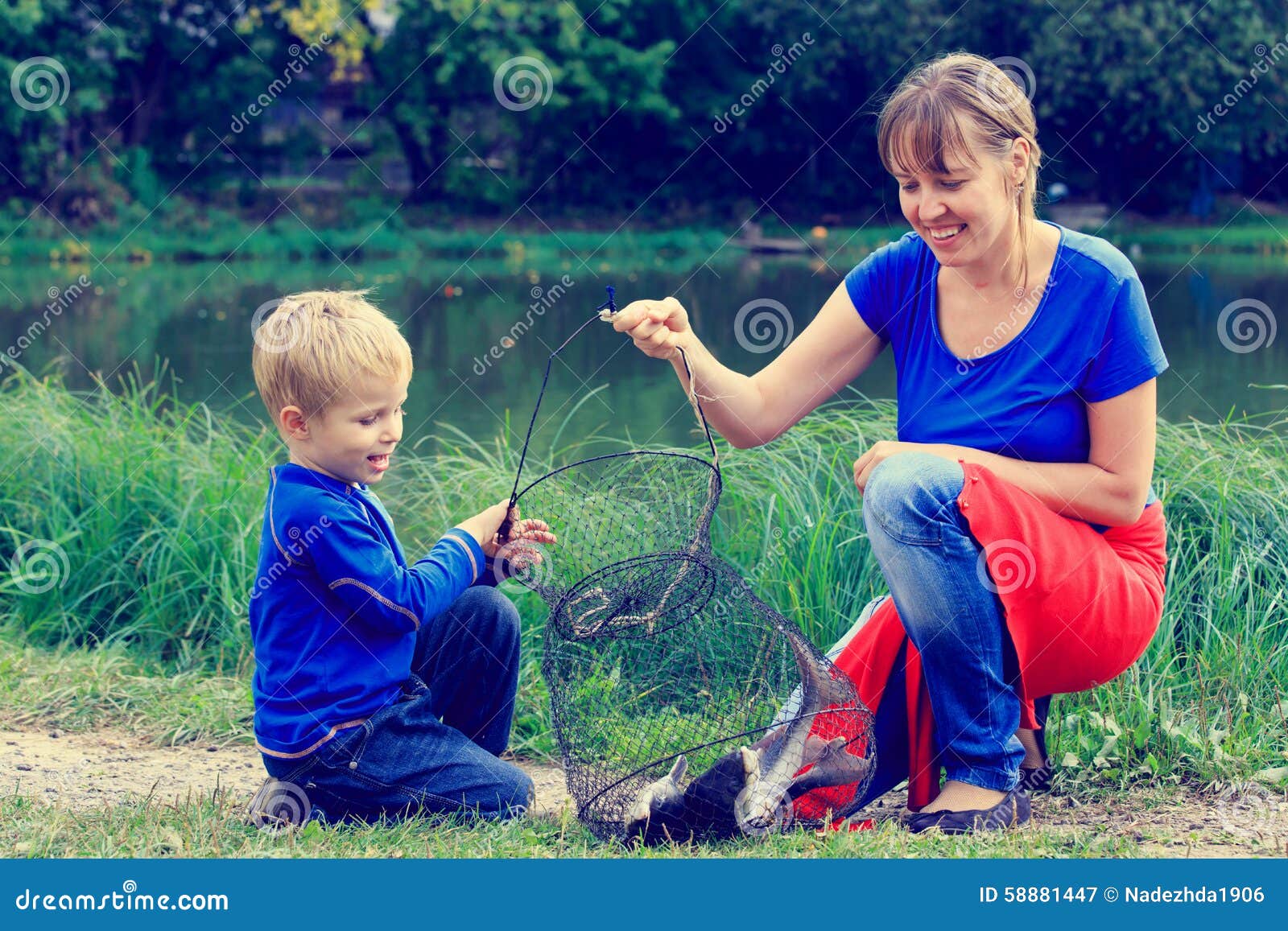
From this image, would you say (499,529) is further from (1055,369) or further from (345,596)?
(1055,369)

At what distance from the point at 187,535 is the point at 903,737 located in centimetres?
212

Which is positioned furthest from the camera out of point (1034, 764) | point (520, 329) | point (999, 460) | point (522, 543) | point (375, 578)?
point (520, 329)

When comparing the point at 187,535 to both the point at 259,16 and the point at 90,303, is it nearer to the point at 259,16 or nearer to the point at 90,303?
the point at 90,303

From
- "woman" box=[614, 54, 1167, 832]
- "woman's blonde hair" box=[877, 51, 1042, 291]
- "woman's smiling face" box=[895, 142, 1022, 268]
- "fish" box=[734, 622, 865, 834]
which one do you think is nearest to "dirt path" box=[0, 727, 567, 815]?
"fish" box=[734, 622, 865, 834]

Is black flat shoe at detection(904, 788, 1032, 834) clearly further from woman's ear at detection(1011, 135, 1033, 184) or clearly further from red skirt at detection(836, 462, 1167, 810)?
woman's ear at detection(1011, 135, 1033, 184)

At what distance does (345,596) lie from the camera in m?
2.17

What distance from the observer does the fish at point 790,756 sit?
7.22 feet

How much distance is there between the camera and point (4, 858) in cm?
208

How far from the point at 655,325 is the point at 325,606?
0.72 metres

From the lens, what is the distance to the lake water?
7.28 metres

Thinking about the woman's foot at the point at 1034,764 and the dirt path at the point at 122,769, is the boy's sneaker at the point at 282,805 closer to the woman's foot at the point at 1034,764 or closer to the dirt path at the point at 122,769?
the dirt path at the point at 122,769

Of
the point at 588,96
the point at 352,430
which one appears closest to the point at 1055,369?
the point at 352,430

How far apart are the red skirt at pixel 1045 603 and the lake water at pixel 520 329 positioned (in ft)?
4.42

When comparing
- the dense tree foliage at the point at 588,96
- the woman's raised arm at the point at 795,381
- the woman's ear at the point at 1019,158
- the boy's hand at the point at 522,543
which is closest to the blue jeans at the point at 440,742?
the boy's hand at the point at 522,543
